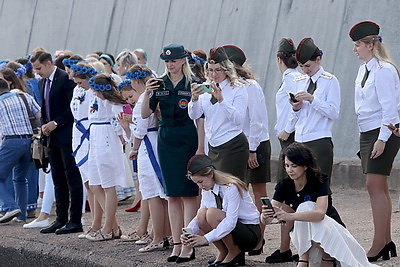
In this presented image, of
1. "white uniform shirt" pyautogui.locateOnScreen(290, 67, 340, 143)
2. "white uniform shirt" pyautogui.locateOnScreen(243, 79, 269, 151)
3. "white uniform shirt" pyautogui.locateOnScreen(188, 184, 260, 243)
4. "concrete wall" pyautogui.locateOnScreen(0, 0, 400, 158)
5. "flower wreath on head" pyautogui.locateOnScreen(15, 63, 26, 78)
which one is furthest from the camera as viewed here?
"concrete wall" pyautogui.locateOnScreen(0, 0, 400, 158)

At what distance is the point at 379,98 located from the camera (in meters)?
7.41

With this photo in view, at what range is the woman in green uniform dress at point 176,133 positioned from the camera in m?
8.26

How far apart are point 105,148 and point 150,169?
0.80 meters

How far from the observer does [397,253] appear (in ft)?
25.5

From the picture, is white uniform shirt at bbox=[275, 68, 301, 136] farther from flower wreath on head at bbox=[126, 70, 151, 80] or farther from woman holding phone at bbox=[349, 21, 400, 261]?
flower wreath on head at bbox=[126, 70, 151, 80]

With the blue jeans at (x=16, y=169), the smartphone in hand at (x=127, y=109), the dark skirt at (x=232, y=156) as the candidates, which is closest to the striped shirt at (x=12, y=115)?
the blue jeans at (x=16, y=169)

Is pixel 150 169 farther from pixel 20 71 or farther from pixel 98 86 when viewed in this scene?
pixel 20 71

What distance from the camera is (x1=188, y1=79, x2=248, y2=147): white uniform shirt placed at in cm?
786

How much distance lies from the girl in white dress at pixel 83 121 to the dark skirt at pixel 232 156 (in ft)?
6.73

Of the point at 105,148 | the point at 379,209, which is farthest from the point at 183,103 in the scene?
the point at 379,209

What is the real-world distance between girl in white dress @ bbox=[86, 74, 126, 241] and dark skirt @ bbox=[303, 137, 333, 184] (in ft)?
7.87

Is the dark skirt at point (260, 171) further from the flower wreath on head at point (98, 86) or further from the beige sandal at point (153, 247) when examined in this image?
the flower wreath on head at point (98, 86)

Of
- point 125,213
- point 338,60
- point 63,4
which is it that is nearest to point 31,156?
point 125,213

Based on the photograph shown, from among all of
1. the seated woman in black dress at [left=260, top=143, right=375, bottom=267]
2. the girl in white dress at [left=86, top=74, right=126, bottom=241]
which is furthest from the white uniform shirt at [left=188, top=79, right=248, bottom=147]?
the girl in white dress at [left=86, top=74, right=126, bottom=241]
